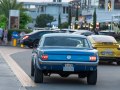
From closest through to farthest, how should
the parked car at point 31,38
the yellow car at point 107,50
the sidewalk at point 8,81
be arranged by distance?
the sidewalk at point 8,81 < the yellow car at point 107,50 < the parked car at point 31,38

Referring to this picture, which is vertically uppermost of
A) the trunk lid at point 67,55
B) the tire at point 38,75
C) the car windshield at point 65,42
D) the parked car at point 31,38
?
the car windshield at point 65,42

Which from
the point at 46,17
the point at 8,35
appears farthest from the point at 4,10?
the point at 46,17

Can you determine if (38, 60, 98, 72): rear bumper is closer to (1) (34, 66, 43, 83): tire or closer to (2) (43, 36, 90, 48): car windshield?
(1) (34, 66, 43, 83): tire

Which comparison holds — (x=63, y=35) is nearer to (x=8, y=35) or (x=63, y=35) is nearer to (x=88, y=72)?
(x=88, y=72)

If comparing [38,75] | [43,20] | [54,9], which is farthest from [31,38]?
[54,9]

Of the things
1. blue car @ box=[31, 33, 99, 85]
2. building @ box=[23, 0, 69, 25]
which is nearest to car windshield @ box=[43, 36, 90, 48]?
blue car @ box=[31, 33, 99, 85]

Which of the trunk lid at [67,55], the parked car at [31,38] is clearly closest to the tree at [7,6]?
the parked car at [31,38]

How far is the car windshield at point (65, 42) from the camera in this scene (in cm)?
1535

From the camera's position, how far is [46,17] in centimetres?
13188

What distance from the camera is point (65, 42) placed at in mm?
15445

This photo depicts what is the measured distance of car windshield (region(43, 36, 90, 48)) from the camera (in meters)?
15.4

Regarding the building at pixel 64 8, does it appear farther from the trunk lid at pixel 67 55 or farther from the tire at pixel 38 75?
the trunk lid at pixel 67 55

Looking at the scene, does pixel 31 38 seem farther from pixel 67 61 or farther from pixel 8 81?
pixel 67 61

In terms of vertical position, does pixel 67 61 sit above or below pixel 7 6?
below
